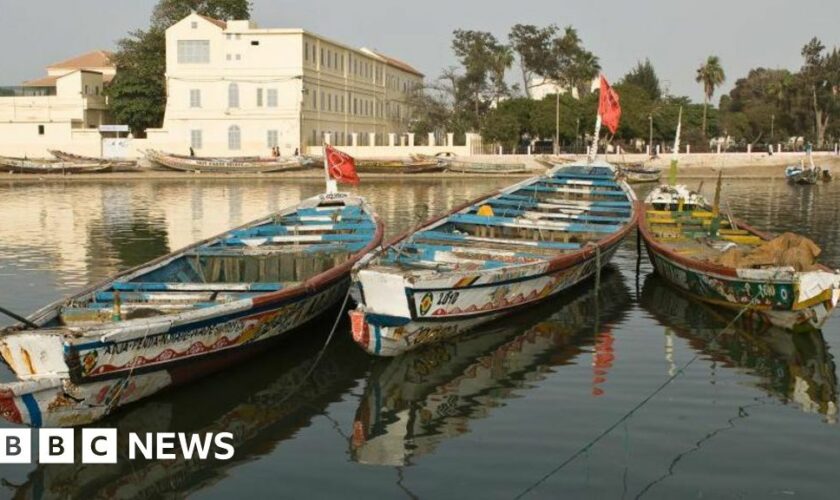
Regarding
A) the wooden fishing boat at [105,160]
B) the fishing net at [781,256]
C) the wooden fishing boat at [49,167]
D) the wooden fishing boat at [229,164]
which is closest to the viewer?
the fishing net at [781,256]

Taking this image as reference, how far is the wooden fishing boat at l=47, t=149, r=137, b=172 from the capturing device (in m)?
69.6

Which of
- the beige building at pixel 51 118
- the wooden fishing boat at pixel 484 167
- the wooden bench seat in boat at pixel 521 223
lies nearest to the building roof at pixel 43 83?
the beige building at pixel 51 118

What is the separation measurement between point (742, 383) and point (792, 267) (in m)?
2.85

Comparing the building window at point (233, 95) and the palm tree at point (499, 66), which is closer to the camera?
the building window at point (233, 95)

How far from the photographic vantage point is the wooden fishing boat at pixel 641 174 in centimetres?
6341

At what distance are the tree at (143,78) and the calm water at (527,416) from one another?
5830cm

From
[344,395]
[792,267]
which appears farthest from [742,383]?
[344,395]

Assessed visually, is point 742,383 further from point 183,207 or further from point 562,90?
point 562,90

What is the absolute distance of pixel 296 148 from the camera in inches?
2776

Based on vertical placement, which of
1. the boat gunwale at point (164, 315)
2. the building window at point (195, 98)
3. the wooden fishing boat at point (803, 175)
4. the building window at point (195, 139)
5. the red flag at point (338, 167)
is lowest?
the boat gunwale at point (164, 315)

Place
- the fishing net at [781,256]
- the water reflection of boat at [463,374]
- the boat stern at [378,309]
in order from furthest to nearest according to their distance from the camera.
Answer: the fishing net at [781,256] → the boat stern at [378,309] → the water reflection of boat at [463,374]

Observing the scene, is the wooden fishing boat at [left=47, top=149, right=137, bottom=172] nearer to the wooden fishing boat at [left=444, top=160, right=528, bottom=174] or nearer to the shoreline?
the shoreline

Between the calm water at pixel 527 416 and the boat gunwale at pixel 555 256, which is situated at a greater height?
the boat gunwale at pixel 555 256

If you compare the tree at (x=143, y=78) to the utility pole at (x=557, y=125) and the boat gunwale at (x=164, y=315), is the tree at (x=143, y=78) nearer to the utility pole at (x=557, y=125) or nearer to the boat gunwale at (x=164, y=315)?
the utility pole at (x=557, y=125)
